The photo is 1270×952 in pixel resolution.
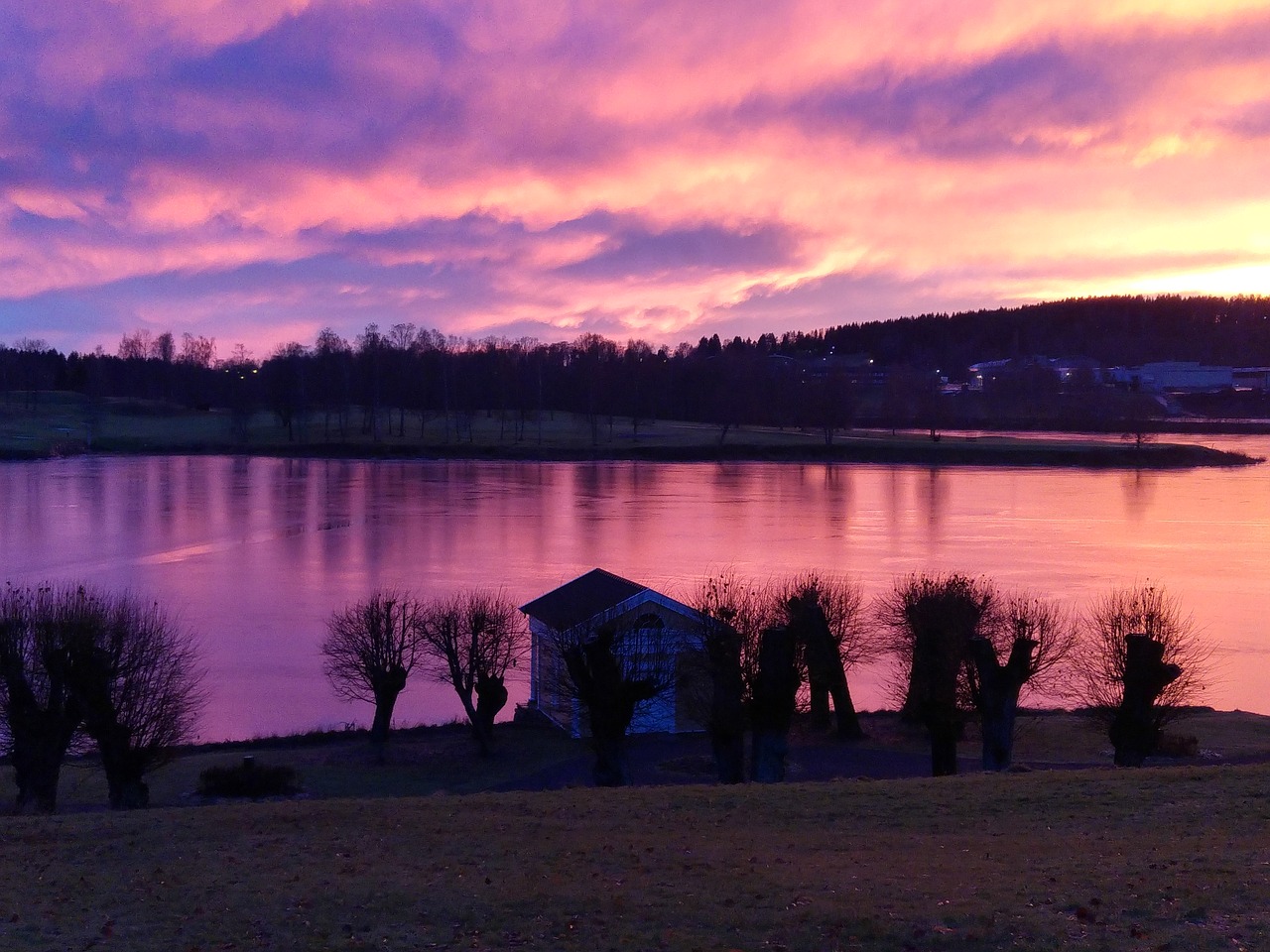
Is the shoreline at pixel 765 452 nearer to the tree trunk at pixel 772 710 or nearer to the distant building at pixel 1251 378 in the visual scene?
the tree trunk at pixel 772 710

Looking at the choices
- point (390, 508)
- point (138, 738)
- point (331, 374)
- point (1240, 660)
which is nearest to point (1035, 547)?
point (1240, 660)

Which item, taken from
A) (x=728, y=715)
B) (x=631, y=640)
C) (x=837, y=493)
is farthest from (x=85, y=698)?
(x=837, y=493)

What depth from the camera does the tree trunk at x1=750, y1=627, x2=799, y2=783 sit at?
12.5m

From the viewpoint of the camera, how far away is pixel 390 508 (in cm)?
4209

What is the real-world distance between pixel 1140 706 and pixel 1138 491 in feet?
132

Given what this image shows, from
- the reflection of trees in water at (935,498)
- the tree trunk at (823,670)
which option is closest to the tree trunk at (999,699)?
the tree trunk at (823,670)

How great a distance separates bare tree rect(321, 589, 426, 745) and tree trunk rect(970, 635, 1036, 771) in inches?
303

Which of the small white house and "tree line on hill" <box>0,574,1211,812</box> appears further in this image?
the small white house

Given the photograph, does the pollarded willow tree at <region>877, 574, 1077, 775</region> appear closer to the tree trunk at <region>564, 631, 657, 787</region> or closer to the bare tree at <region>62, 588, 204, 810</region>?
the tree trunk at <region>564, 631, 657, 787</region>

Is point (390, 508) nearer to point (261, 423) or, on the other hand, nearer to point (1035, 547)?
point (1035, 547)

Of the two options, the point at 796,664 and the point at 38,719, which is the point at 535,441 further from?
the point at 38,719

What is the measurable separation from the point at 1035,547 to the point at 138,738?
25430 millimetres

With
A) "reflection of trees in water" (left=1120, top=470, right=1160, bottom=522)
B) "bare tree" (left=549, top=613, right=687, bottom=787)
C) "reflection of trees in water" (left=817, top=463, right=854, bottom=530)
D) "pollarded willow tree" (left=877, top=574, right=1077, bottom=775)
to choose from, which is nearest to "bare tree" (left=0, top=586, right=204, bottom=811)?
"bare tree" (left=549, top=613, right=687, bottom=787)

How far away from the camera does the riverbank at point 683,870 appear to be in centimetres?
518
